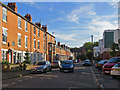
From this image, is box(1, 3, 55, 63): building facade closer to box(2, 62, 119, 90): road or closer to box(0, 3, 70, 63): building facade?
box(0, 3, 70, 63): building facade

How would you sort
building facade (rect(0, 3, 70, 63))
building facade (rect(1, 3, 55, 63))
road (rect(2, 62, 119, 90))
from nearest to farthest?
road (rect(2, 62, 119, 90)) → building facade (rect(0, 3, 70, 63)) → building facade (rect(1, 3, 55, 63))

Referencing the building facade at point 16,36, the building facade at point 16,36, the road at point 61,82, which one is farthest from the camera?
the building facade at point 16,36

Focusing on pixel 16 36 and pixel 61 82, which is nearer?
pixel 61 82

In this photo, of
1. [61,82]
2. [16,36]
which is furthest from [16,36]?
[61,82]

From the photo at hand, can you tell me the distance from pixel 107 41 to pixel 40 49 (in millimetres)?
21133

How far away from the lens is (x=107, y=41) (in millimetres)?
44531

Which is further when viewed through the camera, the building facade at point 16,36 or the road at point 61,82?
the building facade at point 16,36

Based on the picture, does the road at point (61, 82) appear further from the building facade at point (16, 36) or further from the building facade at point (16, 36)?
the building facade at point (16, 36)

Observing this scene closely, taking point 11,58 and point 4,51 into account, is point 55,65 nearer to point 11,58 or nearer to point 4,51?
point 11,58

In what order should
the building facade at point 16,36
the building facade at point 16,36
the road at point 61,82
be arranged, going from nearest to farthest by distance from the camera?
the road at point 61,82
the building facade at point 16,36
the building facade at point 16,36

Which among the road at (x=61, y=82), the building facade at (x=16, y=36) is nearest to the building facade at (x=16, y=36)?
the building facade at (x=16, y=36)

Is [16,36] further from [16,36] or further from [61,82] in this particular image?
[61,82]

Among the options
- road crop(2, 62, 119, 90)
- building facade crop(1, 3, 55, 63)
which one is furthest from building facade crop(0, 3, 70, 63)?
road crop(2, 62, 119, 90)

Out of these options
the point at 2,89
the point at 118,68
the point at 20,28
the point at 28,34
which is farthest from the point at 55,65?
the point at 2,89
